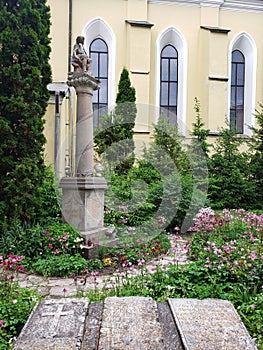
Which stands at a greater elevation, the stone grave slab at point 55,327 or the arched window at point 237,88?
the arched window at point 237,88

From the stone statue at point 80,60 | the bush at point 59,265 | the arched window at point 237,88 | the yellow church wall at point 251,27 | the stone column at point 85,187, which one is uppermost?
the yellow church wall at point 251,27

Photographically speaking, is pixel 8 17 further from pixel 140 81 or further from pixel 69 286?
pixel 140 81

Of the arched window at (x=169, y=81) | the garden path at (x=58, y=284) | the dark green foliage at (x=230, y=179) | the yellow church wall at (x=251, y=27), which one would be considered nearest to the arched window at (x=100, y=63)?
the arched window at (x=169, y=81)

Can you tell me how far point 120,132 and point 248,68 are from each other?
803 centimetres

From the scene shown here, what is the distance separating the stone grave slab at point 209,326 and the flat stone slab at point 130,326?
0.47 feet

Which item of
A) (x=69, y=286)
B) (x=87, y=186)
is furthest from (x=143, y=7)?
(x=69, y=286)

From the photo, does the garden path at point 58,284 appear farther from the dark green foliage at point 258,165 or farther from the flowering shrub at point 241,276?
the dark green foliage at point 258,165

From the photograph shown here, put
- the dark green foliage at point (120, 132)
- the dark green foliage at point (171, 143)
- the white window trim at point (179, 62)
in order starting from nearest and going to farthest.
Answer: the dark green foliage at point (171, 143), the dark green foliage at point (120, 132), the white window trim at point (179, 62)

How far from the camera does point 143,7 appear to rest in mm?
14859

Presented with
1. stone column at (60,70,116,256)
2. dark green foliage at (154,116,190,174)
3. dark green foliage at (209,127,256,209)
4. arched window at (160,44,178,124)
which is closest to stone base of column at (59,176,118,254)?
stone column at (60,70,116,256)

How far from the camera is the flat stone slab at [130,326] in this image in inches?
70.4

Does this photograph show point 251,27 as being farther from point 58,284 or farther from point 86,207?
point 58,284

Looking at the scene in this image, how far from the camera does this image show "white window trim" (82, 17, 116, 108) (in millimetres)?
14859

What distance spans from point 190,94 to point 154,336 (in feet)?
48.8
